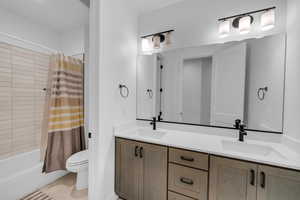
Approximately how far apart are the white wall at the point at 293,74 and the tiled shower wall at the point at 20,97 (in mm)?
3449

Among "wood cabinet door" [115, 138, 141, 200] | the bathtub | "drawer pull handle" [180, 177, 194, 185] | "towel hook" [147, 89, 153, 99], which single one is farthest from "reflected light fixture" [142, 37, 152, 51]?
the bathtub

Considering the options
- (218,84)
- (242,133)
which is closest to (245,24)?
(218,84)

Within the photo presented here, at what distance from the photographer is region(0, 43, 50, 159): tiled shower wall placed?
1.95 m

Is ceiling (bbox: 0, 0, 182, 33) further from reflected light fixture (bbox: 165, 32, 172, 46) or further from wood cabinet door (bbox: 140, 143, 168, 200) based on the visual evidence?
wood cabinet door (bbox: 140, 143, 168, 200)

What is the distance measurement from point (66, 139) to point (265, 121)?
2.68 meters

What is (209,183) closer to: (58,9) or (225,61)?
(225,61)

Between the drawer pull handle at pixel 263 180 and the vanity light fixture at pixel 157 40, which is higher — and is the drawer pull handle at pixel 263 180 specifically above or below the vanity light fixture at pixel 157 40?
below

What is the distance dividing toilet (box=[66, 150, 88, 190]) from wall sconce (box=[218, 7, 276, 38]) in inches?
95.5

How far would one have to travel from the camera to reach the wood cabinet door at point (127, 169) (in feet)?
4.96

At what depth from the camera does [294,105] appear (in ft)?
3.82

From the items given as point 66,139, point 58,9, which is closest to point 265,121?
point 66,139

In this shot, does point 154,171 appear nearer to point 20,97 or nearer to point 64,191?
point 64,191

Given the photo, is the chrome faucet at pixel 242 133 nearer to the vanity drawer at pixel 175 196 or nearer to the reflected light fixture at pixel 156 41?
the vanity drawer at pixel 175 196

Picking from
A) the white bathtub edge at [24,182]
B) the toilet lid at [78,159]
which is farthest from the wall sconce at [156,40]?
the white bathtub edge at [24,182]
